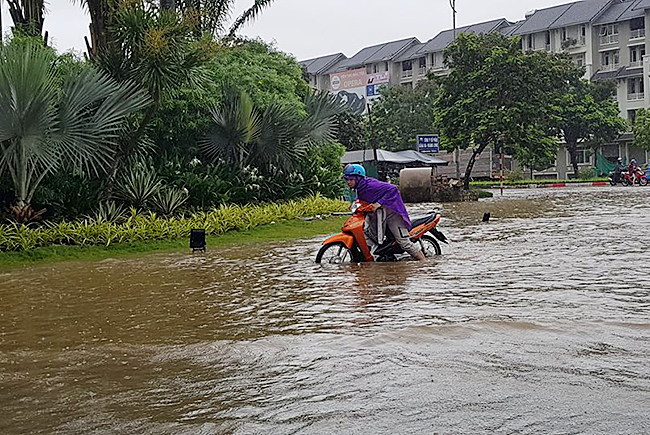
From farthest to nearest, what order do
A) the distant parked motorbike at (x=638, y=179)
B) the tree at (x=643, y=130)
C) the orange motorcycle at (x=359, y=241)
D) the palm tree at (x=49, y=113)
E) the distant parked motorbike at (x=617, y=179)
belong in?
the tree at (x=643, y=130) → the distant parked motorbike at (x=617, y=179) → the distant parked motorbike at (x=638, y=179) → the palm tree at (x=49, y=113) → the orange motorcycle at (x=359, y=241)

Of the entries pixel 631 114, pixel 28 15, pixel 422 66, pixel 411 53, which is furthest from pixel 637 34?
pixel 28 15

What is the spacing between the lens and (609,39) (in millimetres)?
68000

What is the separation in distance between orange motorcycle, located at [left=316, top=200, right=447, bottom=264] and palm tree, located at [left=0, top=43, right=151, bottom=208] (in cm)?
565

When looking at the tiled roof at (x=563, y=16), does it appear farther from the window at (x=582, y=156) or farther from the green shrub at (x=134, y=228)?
the green shrub at (x=134, y=228)

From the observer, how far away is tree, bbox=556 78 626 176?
188 ft

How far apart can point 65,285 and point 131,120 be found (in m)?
7.70

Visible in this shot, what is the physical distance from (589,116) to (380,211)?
49.1 m

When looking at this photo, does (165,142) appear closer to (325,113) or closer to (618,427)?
(325,113)

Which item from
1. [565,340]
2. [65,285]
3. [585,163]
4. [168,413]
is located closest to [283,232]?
[65,285]

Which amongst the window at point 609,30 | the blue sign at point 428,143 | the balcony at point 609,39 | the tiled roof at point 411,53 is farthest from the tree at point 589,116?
the tiled roof at point 411,53

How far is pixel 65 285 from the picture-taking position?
10.8 meters

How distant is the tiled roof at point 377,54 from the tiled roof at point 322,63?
852 millimetres

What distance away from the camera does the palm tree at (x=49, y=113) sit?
552 inches

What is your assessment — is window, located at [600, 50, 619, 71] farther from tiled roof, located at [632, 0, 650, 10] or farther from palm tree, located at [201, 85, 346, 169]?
palm tree, located at [201, 85, 346, 169]
